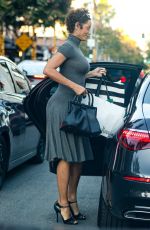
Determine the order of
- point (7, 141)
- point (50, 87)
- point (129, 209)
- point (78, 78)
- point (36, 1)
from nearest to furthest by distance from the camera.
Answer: point (129, 209)
point (78, 78)
point (50, 87)
point (7, 141)
point (36, 1)

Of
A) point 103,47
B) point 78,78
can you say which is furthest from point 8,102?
point 103,47

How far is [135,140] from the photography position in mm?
4477

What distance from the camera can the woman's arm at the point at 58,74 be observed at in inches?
207

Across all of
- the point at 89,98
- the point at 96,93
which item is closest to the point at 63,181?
the point at 89,98

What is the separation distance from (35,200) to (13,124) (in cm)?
105

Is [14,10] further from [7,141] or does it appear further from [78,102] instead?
[78,102]

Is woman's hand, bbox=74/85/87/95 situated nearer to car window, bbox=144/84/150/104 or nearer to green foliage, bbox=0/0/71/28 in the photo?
car window, bbox=144/84/150/104

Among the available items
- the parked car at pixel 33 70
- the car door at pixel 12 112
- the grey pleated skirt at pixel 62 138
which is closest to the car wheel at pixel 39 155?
the car door at pixel 12 112

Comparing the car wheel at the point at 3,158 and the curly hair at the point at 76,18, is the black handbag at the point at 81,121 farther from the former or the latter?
the car wheel at the point at 3,158

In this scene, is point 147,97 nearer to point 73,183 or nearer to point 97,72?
point 97,72

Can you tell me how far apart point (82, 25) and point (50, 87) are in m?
0.75

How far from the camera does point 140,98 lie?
511cm

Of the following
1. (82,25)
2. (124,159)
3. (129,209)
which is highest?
(82,25)

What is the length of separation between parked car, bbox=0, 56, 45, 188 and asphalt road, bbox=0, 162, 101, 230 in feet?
0.83
